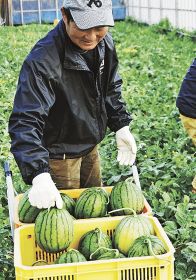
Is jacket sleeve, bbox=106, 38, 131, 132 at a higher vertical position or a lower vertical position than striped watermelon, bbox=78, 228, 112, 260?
higher

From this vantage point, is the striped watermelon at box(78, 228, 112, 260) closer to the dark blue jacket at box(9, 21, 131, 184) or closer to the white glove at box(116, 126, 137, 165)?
the dark blue jacket at box(9, 21, 131, 184)

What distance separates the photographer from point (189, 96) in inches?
192

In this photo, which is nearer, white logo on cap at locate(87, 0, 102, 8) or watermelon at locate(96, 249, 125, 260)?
watermelon at locate(96, 249, 125, 260)

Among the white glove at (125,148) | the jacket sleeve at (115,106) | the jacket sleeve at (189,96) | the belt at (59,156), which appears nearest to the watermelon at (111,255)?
the belt at (59,156)

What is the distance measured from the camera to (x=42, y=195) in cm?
300

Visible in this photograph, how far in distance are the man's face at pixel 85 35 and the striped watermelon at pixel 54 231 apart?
991 mm

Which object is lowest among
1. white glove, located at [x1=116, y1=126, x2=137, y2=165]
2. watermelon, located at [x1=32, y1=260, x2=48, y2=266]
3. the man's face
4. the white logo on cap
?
watermelon, located at [x1=32, y1=260, x2=48, y2=266]

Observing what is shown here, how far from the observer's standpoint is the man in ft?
10.1

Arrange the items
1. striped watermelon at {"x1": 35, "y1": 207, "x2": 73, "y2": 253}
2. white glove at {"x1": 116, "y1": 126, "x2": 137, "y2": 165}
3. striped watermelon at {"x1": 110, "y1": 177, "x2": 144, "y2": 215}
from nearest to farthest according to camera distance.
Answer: striped watermelon at {"x1": 35, "y1": 207, "x2": 73, "y2": 253} → striped watermelon at {"x1": 110, "y1": 177, "x2": 144, "y2": 215} → white glove at {"x1": 116, "y1": 126, "x2": 137, "y2": 165}

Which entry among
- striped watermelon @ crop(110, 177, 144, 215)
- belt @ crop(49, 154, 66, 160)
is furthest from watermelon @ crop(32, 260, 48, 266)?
belt @ crop(49, 154, 66, 160)

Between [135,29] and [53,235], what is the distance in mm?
18142

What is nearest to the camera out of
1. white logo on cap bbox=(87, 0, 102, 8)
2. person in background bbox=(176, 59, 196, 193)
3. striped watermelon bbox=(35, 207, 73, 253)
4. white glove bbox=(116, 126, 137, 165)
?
striped watermelon bbox=(35, 207, 73, 253)

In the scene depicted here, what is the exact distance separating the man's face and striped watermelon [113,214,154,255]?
102 centimetres

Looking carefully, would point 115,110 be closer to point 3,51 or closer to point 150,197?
point 150,197
